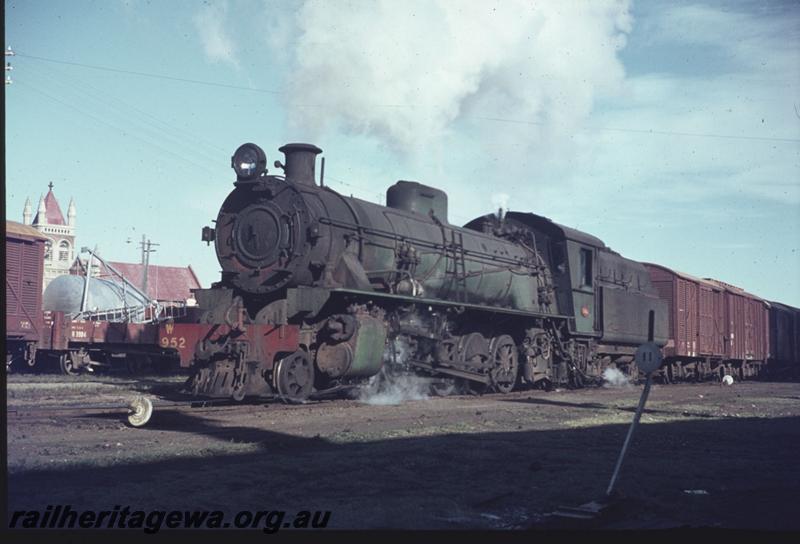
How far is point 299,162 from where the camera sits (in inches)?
569

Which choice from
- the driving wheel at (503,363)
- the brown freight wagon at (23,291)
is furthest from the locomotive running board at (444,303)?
the brown freight wagon at (23,291)

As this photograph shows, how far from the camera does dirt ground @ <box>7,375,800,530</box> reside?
6.07 metres

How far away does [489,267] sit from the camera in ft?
59.5

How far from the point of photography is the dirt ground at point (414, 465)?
19.9 ft

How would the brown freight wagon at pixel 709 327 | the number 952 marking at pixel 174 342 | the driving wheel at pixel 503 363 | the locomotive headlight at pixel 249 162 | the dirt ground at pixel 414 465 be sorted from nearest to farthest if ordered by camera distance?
the dirt ground at pixel 414 465
the number 952 marking at pixel 174 342
the locomotive headlight at pixel 249 162
the driving wheel at pixel 503 363
the brown freight wagon at pixel 709 327

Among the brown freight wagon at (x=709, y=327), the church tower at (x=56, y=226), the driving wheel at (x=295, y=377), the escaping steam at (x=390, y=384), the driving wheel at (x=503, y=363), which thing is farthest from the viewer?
the church tower at (x=56, y=226)

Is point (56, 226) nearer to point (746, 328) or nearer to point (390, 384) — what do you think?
point (746, 328)

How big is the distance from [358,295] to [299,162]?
2.74 metres

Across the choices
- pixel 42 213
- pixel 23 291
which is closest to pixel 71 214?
pixel 42 213

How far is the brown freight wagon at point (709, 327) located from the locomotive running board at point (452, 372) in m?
11.6

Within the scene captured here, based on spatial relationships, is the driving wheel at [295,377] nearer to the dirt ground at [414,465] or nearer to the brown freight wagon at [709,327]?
the dirt ground at [414,465]

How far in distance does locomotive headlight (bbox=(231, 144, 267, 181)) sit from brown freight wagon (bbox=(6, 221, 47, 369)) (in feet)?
40.3

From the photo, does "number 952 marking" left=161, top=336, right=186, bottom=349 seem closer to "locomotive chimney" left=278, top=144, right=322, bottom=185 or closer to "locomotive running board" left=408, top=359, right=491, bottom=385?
"locomotive chimney" left=278, top=144, right=322, bottom=185

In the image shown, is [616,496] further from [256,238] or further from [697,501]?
[256,238]
